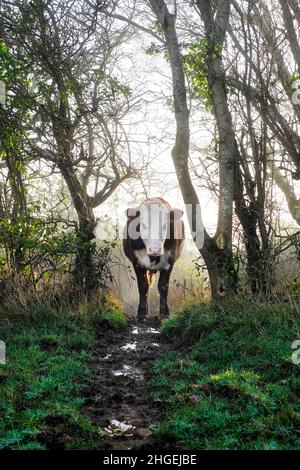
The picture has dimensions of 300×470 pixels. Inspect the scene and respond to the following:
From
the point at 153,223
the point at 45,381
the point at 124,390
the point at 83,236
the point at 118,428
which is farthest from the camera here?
the point at 153,223

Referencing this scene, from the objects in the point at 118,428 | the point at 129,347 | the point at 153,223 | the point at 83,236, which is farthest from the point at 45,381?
the point at 153,223

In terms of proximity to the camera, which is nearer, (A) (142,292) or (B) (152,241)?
(B) (152,241)

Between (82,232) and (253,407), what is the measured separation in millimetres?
5972

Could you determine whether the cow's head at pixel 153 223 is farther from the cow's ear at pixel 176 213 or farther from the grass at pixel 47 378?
the grass at pixel 47 378

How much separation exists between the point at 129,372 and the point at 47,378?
1.23 meters

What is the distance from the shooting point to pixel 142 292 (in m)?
11.1

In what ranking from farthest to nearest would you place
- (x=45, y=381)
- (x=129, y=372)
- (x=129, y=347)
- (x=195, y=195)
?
1. (x=195, y=195)
2. (x=129, y=347)
3. (x=129, y=372)
4. (x=45, y=381)

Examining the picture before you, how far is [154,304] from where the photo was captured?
16281 millimetres

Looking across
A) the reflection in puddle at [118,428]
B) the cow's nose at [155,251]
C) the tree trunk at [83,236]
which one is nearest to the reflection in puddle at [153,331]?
the tree trunk at [83,236]

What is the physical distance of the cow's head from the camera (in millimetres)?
10672

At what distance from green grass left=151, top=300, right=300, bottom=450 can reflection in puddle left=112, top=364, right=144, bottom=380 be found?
0.22 m

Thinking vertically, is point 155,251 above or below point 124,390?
above

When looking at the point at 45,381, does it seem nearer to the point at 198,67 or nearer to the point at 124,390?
the point at 124,390
